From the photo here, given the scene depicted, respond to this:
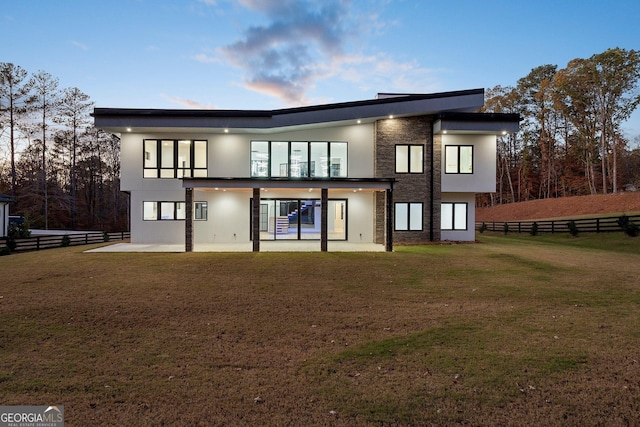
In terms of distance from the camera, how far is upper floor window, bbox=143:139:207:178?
61.2ft

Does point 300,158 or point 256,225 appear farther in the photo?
point 300,158

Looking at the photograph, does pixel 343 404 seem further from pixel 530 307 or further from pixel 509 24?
pixel 509 24

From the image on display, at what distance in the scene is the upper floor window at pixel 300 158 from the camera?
748 inches

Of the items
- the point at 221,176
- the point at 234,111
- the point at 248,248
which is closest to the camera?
the point at 248,248

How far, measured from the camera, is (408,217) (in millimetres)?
19078

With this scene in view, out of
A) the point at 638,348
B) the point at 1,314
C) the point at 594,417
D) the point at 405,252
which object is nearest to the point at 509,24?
the point at 405,252

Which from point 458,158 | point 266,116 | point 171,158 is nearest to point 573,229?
point 458,158

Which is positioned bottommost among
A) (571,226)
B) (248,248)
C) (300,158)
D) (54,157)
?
(248,248)

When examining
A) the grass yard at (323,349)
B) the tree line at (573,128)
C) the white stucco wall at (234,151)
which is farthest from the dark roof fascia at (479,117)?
the tree line at (573,128)

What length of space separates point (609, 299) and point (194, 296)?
8963 millimetres

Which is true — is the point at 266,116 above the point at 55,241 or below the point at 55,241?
above

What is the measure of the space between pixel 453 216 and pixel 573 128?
33998 millimetres

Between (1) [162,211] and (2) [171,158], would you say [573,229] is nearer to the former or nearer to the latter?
(2) [171,158]
